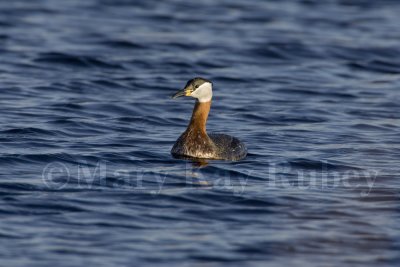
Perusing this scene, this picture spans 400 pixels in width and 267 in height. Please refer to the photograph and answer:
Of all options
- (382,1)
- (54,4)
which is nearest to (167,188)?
(54,4)

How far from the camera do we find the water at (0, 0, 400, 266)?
36.1 feet

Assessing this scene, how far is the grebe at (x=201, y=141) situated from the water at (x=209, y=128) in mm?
220

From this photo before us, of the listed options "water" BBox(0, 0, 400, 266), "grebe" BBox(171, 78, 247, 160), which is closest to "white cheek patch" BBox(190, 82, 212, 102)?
"grebe" BBox(171, 78, 247, 160)

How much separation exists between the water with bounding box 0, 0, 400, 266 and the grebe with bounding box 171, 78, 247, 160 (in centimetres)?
22

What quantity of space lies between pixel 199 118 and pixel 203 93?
378mm

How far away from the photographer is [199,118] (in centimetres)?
1516

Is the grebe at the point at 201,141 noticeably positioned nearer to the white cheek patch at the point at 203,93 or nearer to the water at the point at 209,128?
the white cheek patch at the point at 203,93

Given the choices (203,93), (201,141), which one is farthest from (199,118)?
(201,141)

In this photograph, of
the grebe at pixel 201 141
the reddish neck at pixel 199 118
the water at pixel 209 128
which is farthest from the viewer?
the reddish neck at pixel 199 118

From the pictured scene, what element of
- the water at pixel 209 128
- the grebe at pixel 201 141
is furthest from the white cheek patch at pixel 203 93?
the water at pixel 209 128

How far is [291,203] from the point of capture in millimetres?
12633

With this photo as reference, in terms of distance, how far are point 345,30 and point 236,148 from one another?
15.4m

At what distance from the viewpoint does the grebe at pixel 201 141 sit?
14.8 metres

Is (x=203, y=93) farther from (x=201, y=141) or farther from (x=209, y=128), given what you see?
(x=209, y=128)
